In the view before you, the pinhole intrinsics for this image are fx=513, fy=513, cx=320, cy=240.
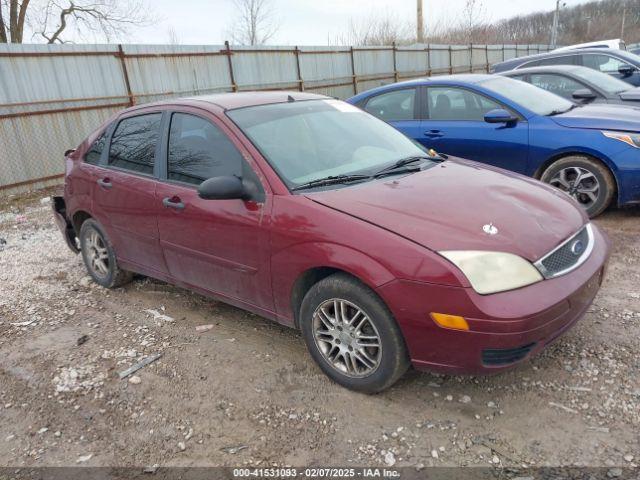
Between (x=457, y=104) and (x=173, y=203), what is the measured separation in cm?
401

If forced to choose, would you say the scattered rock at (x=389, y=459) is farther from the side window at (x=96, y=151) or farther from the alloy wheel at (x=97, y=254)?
the side window at (x=96, y=151)

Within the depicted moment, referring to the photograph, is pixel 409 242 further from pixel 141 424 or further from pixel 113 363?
pixel 113 363

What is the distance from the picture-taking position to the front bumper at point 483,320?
2.38 m

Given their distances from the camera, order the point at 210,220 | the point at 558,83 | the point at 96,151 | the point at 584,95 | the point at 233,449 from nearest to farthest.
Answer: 1. the point at 233,449
2. the point at 210,220
3. the point at 96,151
4. the point at 584,95
5. the point at 558,83

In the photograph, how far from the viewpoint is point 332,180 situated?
10.3ft

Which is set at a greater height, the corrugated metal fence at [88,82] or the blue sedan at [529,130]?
the corrugated metal fence at [88,82]

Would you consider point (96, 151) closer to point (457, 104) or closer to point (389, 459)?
point (389, 459)

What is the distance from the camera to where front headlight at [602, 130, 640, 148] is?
5082mm

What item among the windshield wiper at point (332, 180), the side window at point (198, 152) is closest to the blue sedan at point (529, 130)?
the windshield wiper at point (332, 180)

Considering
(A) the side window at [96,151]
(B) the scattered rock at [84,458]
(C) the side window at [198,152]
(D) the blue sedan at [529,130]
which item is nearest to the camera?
(B) the scattered rock at [84,458]

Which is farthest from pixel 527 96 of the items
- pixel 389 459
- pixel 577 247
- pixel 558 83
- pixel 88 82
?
pixel 88 82

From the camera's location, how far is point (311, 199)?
293 centimetres

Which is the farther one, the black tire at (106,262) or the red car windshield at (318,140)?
the black tire at (106,262)

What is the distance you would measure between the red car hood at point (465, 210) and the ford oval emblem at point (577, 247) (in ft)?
0.23
